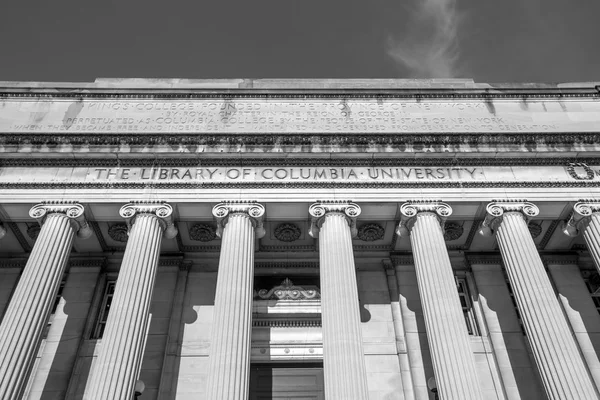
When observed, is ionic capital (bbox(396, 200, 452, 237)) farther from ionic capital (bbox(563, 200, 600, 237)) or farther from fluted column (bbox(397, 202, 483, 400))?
ionic capital (bbox(563, 200, 600, 237))

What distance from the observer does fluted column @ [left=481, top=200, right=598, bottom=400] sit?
55.8 feet

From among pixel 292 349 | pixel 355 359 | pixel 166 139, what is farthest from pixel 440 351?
pixel 166 139

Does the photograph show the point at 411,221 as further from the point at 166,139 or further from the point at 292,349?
the point at 166,139

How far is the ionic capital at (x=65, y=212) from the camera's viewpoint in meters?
20.5

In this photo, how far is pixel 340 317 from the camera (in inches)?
707

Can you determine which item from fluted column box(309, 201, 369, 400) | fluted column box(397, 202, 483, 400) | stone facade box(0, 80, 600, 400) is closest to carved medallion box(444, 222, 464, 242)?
stone facade box(0, 80, 600, 400)

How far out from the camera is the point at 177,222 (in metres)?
22.5

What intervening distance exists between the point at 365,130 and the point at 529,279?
943cm

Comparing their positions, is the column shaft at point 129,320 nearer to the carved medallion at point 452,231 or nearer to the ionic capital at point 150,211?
the ionic capital at point 150,211

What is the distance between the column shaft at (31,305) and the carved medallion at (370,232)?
11.8 m

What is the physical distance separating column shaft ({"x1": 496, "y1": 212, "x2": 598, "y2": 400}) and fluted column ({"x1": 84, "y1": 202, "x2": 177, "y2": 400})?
12.8 m

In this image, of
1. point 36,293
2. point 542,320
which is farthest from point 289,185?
point 542,320

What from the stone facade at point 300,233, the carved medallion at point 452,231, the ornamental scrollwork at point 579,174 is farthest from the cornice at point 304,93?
the carved medallion at point 452,231

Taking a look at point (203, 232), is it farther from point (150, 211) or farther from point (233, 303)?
point (233, 303)
